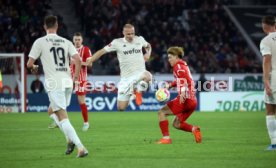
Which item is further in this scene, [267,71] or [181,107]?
A: [181,107]

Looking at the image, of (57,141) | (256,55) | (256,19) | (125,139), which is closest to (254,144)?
(125,139)

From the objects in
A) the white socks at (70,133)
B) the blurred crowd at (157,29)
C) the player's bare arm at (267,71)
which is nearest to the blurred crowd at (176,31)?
the blurred crowd at (157,29)

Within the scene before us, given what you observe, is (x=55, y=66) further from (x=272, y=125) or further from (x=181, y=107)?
(x=272, y=125)

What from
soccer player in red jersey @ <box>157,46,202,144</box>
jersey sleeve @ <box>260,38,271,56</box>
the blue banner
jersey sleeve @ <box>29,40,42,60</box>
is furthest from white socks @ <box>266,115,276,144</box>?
the blue banner

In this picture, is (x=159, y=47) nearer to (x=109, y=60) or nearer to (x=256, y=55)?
(x=109, y=60)

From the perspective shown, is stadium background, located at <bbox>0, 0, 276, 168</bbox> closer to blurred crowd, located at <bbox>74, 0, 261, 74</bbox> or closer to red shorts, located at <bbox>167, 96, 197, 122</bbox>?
blurred crowd, located at <bbox>74, 0, 261, 74</bbox>

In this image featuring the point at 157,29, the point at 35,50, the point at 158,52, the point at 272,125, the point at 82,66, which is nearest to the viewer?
the point at 35,50

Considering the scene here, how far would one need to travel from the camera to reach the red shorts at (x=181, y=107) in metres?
13.5

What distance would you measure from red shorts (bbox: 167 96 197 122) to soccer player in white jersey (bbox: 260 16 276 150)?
2408 millimetres

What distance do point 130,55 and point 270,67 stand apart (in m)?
5.82

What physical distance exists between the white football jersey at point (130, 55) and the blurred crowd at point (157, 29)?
47.8ft

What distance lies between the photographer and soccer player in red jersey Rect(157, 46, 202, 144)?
13320 mm

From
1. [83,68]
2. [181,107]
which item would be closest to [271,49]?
[181,107]

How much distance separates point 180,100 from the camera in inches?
527
